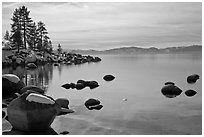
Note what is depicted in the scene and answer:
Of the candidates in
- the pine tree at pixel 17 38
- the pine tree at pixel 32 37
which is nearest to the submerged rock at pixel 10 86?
the pine tree at pixel 17 38

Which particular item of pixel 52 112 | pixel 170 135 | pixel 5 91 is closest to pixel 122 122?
pixel 170 135

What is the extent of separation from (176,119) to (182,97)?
193 inches

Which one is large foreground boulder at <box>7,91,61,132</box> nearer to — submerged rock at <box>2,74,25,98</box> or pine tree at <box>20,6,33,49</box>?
submerged rock at <box>2,74,25,98</box>

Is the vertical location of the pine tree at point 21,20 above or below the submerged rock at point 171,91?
above

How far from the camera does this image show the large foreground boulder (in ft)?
26.4

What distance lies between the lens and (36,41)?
62.1 metres

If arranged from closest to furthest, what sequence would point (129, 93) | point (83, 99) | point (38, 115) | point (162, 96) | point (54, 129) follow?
point (38, 115) → point (54, 129) → point (83, 99) → point (162, 96) → point (129, 93)

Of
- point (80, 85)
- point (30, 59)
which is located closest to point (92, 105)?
point (80, 85)

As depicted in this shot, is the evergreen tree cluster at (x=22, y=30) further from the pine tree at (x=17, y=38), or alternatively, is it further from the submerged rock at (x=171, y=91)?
the submerged rock at (x=171, y=91)

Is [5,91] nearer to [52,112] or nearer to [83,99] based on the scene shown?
→ [83,99]

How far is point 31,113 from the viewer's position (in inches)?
315

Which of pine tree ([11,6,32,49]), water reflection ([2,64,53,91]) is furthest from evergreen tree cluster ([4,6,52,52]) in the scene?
water reflection ([2,64,53,91])

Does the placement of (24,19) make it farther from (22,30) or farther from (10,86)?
(10,86)

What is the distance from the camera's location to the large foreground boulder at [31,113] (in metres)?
8.05
